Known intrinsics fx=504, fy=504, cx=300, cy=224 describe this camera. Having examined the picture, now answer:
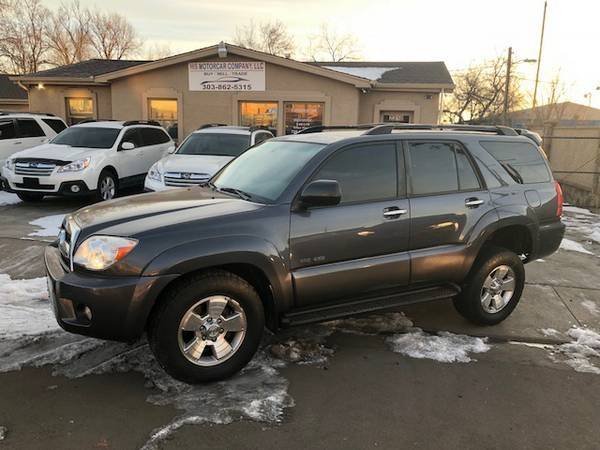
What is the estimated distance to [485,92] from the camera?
42.9m

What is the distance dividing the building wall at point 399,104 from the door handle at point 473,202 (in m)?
12.0

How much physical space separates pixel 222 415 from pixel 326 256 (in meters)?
1.31

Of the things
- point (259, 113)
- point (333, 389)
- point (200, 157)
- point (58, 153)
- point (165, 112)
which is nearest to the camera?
point (333, 389)

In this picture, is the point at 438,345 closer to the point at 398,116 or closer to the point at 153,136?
the point at 153,136

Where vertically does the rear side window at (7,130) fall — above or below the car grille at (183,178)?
above

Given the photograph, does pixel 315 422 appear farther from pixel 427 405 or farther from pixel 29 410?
pixel 29 410

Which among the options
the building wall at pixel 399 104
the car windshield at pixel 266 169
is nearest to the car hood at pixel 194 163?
the car windshield at pixel 266 169

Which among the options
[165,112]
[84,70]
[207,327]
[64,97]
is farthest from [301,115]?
[207,327]

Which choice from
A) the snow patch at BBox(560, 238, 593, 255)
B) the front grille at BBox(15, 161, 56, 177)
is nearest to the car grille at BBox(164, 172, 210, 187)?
the front grille at BBox(15, 161, 56, 177)

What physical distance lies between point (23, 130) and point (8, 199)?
247 centimetres

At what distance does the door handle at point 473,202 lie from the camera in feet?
14.4

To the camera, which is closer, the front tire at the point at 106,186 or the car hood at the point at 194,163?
the car hood at the point at 194,163

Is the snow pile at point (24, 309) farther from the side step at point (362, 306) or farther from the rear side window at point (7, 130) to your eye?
the rear side window at point (7, 130)

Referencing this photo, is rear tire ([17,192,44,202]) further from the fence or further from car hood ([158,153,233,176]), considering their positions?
the fence
